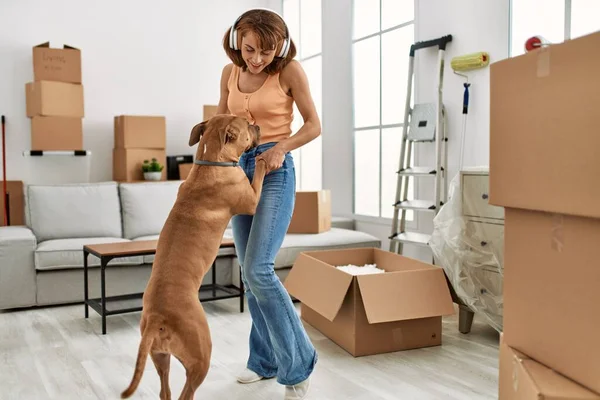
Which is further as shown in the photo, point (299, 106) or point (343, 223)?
point (343, 223)

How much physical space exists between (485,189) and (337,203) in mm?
2278

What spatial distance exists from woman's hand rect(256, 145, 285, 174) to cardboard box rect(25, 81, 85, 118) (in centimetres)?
328

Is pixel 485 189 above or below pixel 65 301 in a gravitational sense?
above

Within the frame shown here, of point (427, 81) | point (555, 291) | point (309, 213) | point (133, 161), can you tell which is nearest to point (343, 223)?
point (309, 213)

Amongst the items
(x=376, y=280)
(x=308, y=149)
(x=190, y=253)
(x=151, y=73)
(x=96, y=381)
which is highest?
(x=151, y=73)

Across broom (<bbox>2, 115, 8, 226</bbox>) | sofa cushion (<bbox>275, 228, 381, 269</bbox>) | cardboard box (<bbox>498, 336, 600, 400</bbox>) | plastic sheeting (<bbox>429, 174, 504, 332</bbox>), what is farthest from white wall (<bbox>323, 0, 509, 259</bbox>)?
broom (<bbox>2, 115, 8, 226</bbox>)

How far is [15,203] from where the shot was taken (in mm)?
4734

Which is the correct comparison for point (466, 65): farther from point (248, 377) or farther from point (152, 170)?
point (152, 170)

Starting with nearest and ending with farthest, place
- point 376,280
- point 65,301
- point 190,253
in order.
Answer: point 190,253, point 376,280, point 65,301

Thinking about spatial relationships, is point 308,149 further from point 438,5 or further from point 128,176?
point 438,5

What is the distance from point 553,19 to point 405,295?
5.53ft

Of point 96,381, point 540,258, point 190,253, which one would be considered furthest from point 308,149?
point 540,258

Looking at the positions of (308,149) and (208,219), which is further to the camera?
(308,149)

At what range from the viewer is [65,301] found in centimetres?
368
